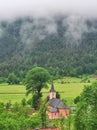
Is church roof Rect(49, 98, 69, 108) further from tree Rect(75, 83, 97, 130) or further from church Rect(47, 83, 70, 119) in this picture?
tree Rect(75, 83, 97, 130)

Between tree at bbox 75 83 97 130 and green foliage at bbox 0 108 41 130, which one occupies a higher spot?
tree at bbox 75 83 97 130

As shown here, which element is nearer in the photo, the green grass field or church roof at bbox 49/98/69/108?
church roof at bbox 49/98/69/108

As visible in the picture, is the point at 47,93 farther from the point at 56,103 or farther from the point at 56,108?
the point at 56,108

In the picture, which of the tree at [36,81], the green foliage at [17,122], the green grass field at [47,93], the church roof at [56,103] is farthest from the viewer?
the green grass field at [47,93]

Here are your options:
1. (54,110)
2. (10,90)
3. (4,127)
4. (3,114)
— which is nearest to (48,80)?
(54,110)

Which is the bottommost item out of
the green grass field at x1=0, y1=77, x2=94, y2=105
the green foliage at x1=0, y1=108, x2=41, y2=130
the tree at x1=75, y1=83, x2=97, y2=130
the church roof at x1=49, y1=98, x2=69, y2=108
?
the green grass field at x1=0, y1=77, x2=94, y2=105

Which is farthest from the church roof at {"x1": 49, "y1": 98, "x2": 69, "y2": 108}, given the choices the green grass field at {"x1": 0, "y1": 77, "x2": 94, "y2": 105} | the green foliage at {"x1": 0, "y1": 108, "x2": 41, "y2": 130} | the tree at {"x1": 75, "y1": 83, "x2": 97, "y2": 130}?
the tree at {"x1": 75, "y1": 83, "x2": 97, "y2": 130}

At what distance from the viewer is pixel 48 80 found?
414ft

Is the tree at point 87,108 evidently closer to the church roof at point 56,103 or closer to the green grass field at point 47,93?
the church roof at point 56,103

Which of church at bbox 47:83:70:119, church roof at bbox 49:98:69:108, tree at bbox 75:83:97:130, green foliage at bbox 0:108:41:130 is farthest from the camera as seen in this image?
church roof at bbox 49:98:69:108

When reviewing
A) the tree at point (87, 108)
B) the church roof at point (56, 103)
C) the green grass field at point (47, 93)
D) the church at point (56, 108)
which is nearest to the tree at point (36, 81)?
the green grass field at point (47, 93)

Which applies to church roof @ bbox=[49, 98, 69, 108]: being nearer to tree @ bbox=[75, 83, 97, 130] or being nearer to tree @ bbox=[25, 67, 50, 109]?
tree @ bbox=[25, 67, 50, 109]

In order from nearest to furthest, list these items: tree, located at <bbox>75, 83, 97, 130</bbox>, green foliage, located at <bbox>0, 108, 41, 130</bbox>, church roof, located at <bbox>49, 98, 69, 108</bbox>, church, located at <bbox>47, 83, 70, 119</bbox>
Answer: tree, located at <bbox>75, 83, 97, 130</bbox>, green foliage, located at <bbox>0, 108, 41, 130</bbox>, church, located at <bbox>47, 83, 70, 119</bbox>, church roof, located at <bbox>49, 98, 69, 108</bbox>

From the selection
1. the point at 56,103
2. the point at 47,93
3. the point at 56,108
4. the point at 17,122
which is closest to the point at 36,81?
the point at 56,103
